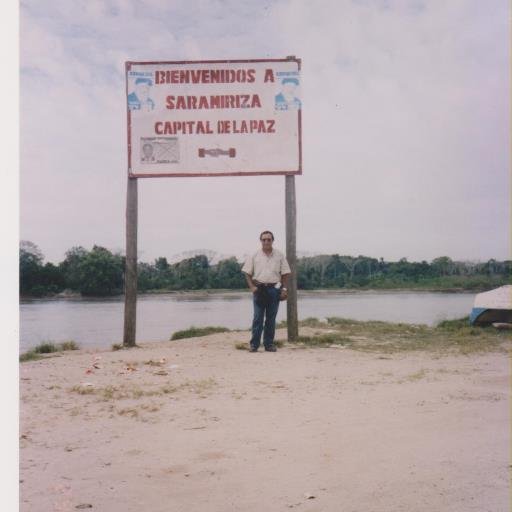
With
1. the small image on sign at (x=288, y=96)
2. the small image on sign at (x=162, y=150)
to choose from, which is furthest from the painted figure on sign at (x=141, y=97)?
the small image on sign at (x=288, y=96)

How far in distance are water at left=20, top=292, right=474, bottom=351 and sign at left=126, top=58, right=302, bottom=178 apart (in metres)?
4.02

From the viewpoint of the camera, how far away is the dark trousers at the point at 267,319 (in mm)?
7969

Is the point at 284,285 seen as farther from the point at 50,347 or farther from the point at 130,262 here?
the point at 50,347

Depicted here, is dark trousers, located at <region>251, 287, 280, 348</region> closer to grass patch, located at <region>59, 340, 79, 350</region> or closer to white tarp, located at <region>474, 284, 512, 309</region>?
grass patch, located at <region>59, 340, 79, 350</region>

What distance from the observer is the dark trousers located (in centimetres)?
797

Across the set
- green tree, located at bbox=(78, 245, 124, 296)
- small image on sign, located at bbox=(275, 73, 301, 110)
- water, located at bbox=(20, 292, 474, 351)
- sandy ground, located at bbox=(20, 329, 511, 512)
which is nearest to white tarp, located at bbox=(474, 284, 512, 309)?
water, located at bbox=(20, 292, 474, 351)

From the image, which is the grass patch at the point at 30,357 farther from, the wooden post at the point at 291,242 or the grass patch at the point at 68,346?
the wooden post at the point at 291,242

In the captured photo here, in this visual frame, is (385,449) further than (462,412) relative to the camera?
No

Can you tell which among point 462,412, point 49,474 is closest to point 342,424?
point 462,412

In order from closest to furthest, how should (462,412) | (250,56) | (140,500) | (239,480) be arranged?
(140,500), (239,480), (462,412), (250,56)

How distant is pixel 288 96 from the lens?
8883 mm
